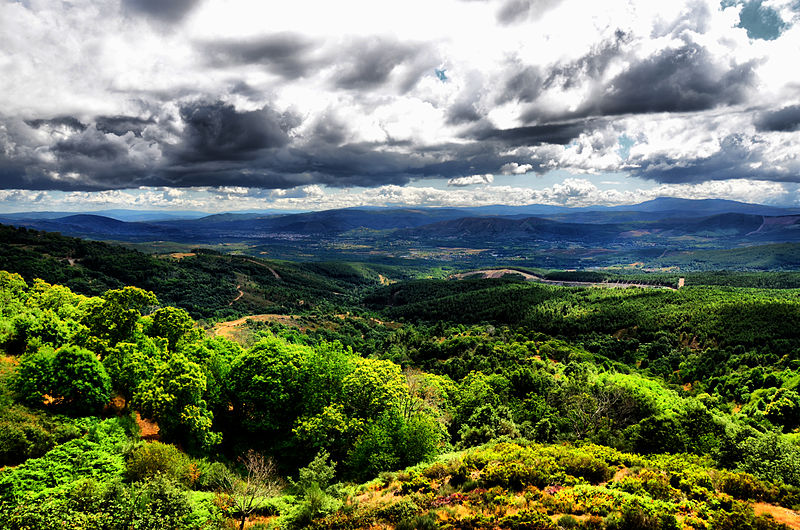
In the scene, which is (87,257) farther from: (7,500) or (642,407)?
(642,407)

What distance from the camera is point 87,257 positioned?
180250 millimetres

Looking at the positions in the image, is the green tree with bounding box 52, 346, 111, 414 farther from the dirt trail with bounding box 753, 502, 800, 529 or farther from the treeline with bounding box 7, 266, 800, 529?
the dirt trail with bounding box 753, 502, 800, 529

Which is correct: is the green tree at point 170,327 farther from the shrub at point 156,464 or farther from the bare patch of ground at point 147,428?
the shrub at point 156,464

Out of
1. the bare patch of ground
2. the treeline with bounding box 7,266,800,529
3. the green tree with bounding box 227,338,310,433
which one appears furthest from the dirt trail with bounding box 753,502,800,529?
the bare patch of ground

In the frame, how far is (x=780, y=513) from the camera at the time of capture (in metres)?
18.8

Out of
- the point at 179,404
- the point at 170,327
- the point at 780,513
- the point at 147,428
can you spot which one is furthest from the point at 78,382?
the point at 780,513

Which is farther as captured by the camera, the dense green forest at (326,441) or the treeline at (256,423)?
the treeline at (256,423)

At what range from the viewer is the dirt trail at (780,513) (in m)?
17.7

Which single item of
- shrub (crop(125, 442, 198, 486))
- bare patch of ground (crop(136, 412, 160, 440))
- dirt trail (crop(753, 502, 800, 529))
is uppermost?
shrub (crop(125, 442, 198, 486))

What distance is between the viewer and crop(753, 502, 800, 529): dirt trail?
17.7 metres

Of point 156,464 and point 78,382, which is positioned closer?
point 156,464

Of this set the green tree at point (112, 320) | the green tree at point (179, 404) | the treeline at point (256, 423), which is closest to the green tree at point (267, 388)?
the treeline at point (256, 423)

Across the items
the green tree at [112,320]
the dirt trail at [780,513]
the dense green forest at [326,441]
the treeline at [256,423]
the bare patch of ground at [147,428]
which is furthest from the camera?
the green tree at [112,320]

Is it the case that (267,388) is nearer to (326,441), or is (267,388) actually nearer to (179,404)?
(179,404)
